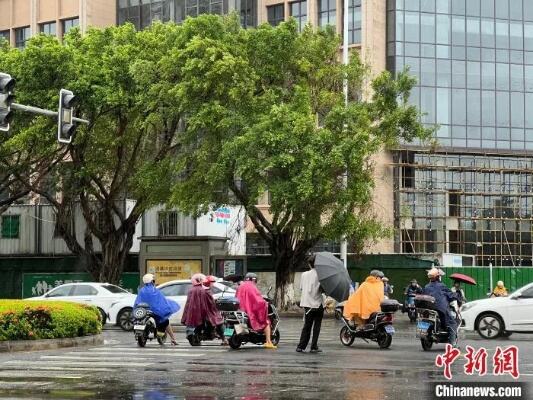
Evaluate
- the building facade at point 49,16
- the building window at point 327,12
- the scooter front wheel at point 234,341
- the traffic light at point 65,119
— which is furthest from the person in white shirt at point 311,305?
the building facade at point 49,16

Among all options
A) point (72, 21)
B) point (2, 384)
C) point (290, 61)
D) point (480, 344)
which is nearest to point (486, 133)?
point (290, 61)

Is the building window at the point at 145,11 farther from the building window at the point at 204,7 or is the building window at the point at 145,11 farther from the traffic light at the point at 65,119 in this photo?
the traffic light at the point at 65,119

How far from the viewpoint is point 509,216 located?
2275 inches

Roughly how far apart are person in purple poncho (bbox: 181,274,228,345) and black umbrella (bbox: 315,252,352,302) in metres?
2.79

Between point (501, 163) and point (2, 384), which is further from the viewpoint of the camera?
point (501, 163)

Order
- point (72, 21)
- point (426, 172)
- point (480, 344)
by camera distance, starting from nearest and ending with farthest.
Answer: point (480, 344) → point (426, 172) → point (72, 21)

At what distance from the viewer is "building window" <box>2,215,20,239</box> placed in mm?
46406

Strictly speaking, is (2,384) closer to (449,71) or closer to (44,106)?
(44,106)

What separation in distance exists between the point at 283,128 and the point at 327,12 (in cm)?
2835

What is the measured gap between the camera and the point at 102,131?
125 feet

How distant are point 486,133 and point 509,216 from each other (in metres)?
5.42

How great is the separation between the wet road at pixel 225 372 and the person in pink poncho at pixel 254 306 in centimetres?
46

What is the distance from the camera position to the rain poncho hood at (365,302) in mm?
18953

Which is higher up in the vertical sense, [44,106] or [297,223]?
[44,106]
